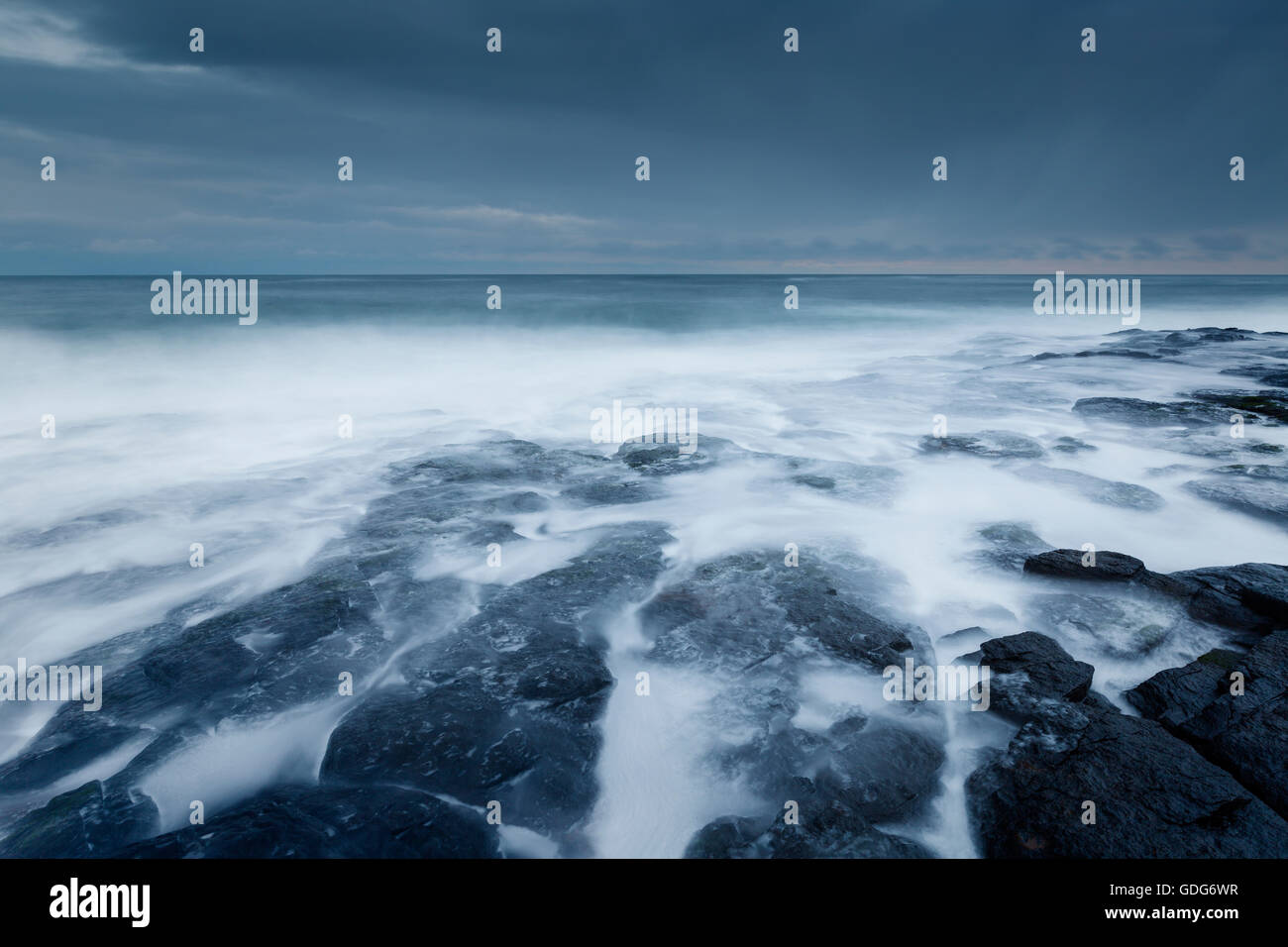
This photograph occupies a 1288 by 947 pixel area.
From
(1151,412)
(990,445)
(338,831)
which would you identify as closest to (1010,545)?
(990,445)

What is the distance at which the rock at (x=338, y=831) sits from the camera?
3715 mm

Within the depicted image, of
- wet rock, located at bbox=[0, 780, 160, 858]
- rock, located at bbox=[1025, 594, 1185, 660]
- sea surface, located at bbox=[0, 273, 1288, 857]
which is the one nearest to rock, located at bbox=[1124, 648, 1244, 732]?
sea surface, located at bbox=[0, 273, 1288, 857]

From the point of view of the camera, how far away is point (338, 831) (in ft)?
12.7

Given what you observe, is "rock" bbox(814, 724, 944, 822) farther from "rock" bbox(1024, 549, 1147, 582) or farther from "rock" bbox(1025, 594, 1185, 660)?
"rock" bbox(1024, 549, 1147, 582)

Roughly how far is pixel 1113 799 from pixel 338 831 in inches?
177

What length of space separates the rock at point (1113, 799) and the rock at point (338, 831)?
3062 millimetres

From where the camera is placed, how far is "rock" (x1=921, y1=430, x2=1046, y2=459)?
36.1 feet

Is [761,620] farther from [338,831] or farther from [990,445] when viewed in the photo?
[990,445]

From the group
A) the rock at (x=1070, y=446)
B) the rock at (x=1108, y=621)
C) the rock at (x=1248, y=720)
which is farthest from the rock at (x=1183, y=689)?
the rock at (x=1070, y=446)

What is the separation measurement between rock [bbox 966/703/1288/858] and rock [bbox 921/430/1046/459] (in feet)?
25.0

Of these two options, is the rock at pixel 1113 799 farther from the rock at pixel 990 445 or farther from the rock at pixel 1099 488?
the rock at pixel 990 445

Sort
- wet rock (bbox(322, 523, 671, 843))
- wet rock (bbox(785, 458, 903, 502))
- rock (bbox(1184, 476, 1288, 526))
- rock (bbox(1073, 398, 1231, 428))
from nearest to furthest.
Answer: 1. wet rock (bbox(322, 523, 671, 843))
2. rock (bbox(1184, 476, 1288, 526))
3. wet rock (bbox(785, 458, 903, 502))
4. rock (bbox(1073, 398, 1231, 428))
